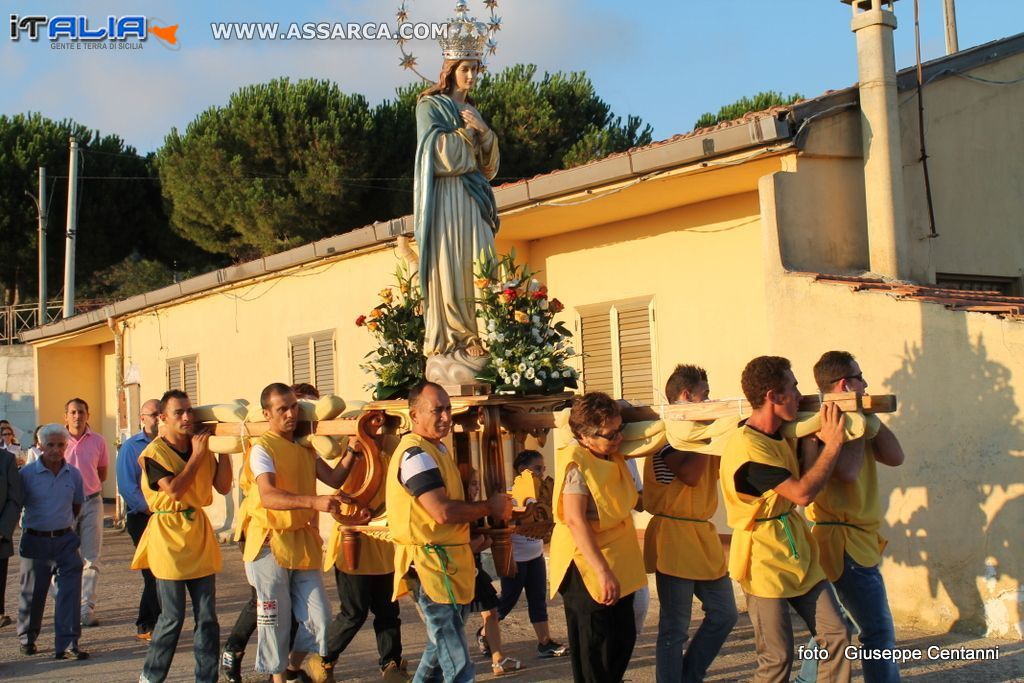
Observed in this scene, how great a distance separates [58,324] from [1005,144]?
53.6ft

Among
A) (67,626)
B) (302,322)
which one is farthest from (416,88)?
(67,626)

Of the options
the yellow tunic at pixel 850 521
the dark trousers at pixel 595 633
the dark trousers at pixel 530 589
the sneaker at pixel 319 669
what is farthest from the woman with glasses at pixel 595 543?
the dark trousers at pixel 530 589

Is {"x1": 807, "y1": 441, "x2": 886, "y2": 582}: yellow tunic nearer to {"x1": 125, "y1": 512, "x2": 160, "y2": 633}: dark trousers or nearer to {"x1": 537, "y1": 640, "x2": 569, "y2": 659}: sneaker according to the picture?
{"x1": 537, "y1": 640, "x2": 569, "y2": 659}: sneaker

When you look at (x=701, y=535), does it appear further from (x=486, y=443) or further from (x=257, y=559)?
(x=257, y=559)

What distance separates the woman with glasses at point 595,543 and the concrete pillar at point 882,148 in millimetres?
4325

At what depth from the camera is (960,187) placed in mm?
9695

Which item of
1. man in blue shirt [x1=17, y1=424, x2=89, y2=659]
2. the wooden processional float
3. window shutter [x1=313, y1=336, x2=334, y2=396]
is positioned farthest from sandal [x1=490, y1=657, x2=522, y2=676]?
window shutter [x1=313, y1=336, x2=334, y2=396]

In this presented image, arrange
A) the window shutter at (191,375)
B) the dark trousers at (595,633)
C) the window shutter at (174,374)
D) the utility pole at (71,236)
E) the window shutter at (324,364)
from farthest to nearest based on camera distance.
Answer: the utility pole at (71,236) → the window shutter at (174,374) → the window shutter at (191,375) → the window shutter at (324,364) → the dark trousers at (595,633)

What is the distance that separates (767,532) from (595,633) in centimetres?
91

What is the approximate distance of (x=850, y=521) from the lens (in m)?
5.43

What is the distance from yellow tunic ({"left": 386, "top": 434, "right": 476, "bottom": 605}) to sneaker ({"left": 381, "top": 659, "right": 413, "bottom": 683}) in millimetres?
1403

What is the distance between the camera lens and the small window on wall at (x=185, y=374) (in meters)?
16.9

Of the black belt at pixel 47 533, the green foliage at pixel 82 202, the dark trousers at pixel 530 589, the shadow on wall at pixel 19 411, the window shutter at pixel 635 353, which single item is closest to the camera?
the dark trousers at pixel 530 589

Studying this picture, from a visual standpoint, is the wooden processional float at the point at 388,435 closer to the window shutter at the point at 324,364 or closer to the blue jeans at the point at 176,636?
the blue jeans at the point at 176,636
